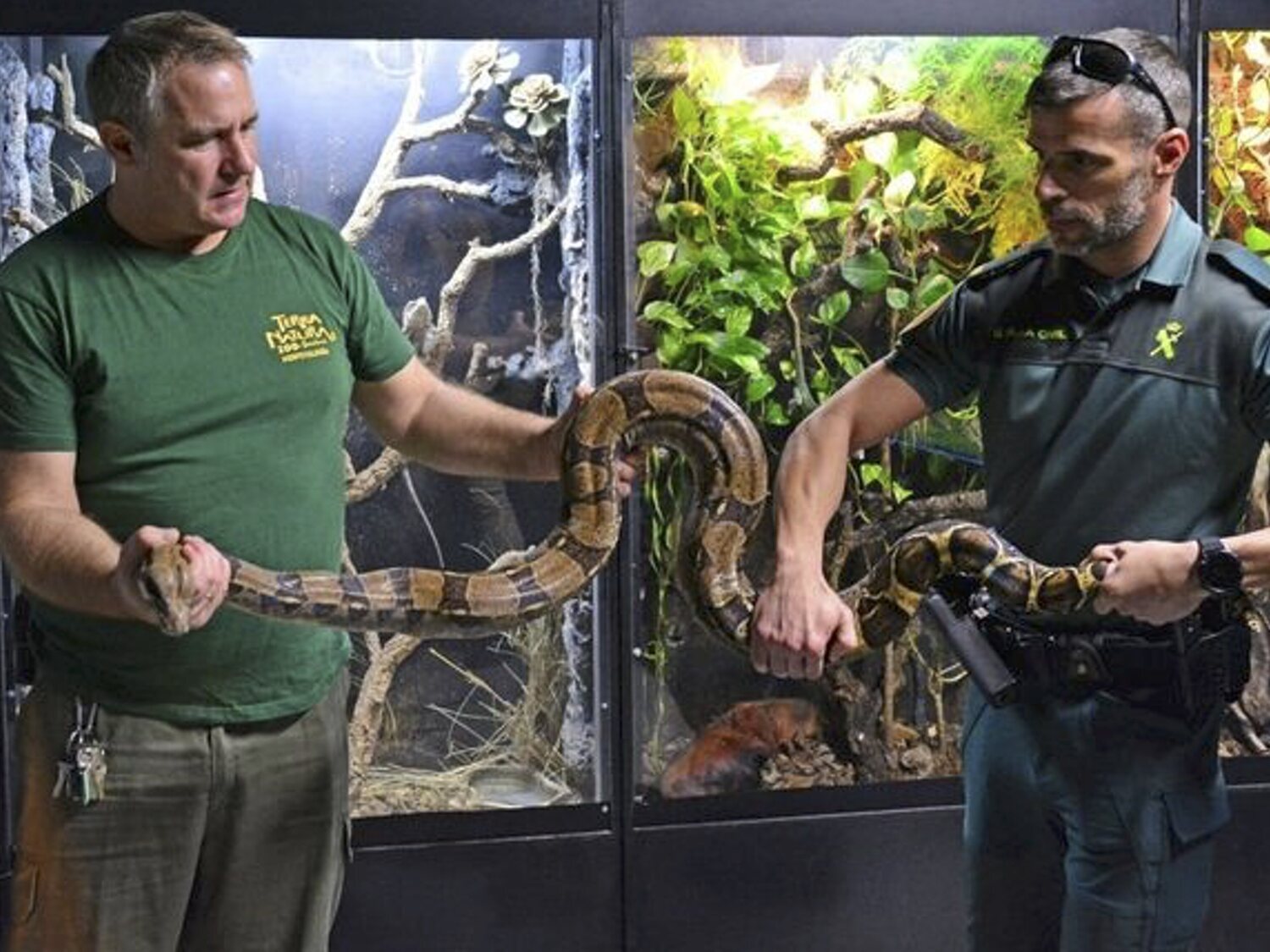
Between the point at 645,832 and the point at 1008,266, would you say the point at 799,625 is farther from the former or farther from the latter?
the point at 645,832

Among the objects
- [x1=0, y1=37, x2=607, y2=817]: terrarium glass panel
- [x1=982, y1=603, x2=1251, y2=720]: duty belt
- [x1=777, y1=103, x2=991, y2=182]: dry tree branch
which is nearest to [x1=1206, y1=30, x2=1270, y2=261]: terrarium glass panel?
[x1=777, y1=103, x2=991, y2=182]: dry tree branch

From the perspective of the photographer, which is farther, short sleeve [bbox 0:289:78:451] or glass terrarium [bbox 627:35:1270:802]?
glass terrarium [bbox 627:35:1270:802]

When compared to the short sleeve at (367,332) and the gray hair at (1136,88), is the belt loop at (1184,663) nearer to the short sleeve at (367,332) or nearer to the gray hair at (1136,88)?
the gray hair at (1136,88)

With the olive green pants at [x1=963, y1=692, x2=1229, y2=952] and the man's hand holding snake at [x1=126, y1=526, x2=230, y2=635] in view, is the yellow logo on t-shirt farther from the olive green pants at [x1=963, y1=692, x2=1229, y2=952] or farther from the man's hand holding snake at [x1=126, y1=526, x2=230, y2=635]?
the olive green pants at [x1=963, y1=692, x2=1229, y2=952]

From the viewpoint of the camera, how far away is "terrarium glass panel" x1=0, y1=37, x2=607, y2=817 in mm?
4379

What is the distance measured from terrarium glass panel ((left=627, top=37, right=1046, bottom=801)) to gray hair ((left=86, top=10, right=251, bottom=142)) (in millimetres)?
1525

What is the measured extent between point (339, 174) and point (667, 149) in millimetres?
667

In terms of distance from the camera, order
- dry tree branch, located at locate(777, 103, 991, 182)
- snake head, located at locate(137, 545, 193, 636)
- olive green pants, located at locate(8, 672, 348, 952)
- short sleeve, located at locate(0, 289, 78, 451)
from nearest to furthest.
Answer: snake head, located at locate(137, 545, 193, 636) → short sleeve, located at locate(0, 289, 78, 451) → olive green pants, located at locate(8, 672, 348, 952) → dry tree branch, located at locate(777, 103, 991, 182)

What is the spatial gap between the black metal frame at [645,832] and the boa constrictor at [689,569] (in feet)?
3.07

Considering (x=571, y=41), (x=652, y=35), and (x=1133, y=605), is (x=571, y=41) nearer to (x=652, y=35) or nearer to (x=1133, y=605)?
(x=652, y=35)

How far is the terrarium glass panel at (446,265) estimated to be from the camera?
438 centimetres

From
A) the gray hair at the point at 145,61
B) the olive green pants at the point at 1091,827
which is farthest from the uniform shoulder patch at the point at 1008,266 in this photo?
the gray hair at the point at 145,61

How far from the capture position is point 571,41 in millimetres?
4500

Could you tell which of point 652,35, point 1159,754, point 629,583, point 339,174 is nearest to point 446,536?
point 629,583
